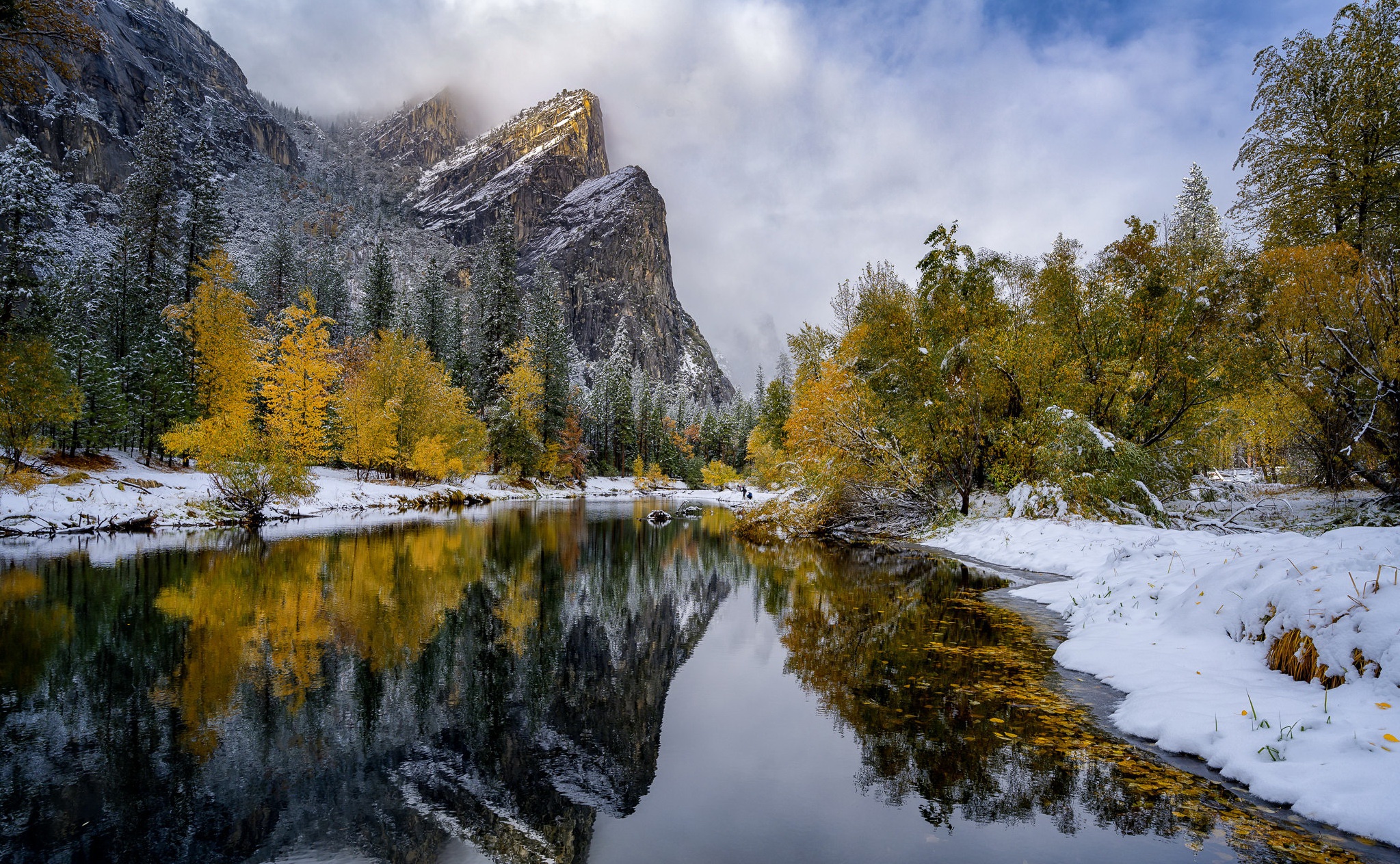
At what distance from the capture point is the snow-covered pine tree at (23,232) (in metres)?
19.8

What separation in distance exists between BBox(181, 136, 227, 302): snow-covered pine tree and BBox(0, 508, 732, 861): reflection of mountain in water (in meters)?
31.5

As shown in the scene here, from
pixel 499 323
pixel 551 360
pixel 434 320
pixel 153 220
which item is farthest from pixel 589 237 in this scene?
pixel 153 220

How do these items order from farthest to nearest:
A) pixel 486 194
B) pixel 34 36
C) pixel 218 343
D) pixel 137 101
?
pixel 486 194 < pixel 137 101 < pixel 218 343 < pixel 34 36

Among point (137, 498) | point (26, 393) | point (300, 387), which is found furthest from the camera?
point (300, 387)

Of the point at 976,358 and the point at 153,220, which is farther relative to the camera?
the point at 153,220

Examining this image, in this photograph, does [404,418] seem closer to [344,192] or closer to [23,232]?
[23,232]

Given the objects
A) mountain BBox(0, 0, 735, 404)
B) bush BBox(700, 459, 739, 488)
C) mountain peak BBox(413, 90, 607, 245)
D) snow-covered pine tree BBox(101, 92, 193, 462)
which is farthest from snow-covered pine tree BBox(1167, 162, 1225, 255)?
mountain peak BBox(413, 90, 607, 245)

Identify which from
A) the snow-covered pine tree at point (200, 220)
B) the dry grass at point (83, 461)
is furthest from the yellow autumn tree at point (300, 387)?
the snow-covered pine tree at point (200, 220)

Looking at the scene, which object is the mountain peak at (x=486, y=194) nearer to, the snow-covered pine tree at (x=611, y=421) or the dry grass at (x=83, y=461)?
the snow-covered pine tree at (x=611, y=421)

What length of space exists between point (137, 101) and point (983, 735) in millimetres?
166871

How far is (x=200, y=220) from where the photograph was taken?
34.3 m

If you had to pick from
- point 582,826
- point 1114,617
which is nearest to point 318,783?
point 582,826

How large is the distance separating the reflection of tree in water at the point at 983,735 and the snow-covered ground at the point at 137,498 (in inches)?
844

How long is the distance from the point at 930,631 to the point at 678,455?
8019 centimetres
